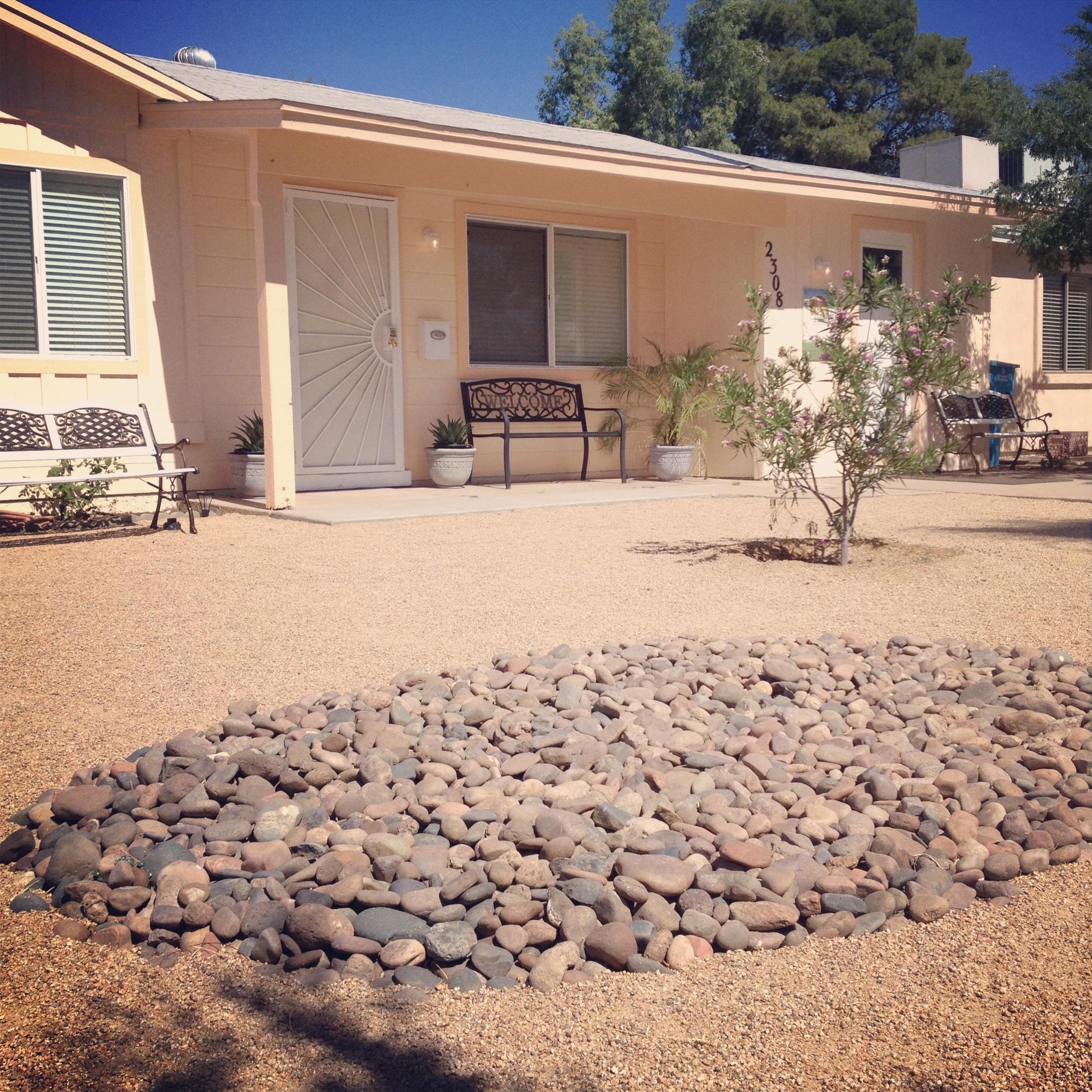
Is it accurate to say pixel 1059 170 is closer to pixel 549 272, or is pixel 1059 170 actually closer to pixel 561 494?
pixel 549 272

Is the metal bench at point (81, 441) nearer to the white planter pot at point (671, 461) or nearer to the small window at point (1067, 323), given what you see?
the white planter pot at point (671, 461)

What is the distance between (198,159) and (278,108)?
150 centimetres

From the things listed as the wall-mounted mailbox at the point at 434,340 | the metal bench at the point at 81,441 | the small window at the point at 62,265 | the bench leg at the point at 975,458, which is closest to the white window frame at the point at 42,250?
the small window at the point at 62,265

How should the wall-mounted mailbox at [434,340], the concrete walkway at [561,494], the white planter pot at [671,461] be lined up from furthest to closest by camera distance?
1. the white planter pot at [671,461]
2. the wall-mounted mailbox at [434,340]
3. the concrete walkway at [561,494]

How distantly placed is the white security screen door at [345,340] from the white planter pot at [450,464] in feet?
1.46

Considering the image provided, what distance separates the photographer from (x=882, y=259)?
34.9ft

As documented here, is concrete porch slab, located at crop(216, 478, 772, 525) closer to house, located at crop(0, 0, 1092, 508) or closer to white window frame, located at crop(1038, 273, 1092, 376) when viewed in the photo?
house, located at crop(0, 0, 1092, 508)

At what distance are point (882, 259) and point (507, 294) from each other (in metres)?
3.77

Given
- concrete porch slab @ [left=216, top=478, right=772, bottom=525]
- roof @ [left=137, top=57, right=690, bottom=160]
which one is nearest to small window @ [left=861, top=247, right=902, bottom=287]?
roof @ [left=137, top=57, right=690, bottom=160]

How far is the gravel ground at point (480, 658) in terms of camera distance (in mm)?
1725

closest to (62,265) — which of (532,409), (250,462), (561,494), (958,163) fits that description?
(250,462)

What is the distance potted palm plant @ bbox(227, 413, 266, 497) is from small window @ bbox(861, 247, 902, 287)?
608cm

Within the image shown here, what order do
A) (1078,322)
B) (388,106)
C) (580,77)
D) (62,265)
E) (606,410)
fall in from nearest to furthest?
(62,265) < (388,106) < (606,410) < (1078,322) < (580,77)

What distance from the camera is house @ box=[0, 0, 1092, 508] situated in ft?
24.2
